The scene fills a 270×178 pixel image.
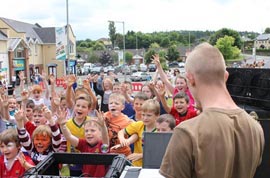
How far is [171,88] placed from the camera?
6.99 m

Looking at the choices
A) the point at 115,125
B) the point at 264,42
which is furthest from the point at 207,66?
the point at 264,42

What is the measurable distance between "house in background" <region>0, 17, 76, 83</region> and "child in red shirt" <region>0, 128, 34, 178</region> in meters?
39.6

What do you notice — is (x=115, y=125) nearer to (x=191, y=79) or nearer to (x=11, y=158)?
(x=11, y=158)

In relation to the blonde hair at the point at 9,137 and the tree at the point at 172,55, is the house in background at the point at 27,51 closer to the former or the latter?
the blonde hair at the point at 9,137

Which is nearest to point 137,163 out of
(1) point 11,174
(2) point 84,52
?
(1) point 11,174

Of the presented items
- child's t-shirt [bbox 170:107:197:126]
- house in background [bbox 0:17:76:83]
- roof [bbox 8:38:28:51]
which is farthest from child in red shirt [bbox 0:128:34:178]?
roof [bbox 8:38:28:51]

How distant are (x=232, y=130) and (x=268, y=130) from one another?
1906 mm

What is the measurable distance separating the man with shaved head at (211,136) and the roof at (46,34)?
6380 cm

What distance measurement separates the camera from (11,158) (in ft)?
12.9

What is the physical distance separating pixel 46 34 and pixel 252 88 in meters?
64.4

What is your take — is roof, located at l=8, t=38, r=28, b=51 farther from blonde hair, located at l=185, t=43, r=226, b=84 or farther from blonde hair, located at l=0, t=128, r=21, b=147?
blonde hair, located at l=185, t=43, r=226, b=84

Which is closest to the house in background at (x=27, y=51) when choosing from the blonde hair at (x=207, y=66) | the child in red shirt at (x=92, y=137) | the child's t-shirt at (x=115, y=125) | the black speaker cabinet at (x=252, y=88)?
the black speaker cabinet at (x=252, y=88)

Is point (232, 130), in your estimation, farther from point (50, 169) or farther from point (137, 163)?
point (137, 163)

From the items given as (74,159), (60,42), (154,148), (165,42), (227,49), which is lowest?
(74,159)
